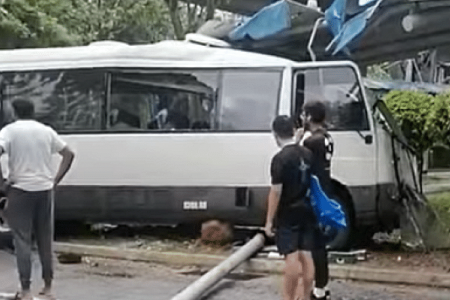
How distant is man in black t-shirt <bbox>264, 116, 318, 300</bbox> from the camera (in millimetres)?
7074

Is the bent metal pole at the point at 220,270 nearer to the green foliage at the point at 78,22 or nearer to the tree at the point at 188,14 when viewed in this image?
the green foliage at the point at 78,22

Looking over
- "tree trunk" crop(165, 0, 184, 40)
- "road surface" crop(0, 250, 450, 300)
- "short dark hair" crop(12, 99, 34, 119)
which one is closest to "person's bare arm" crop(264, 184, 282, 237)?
"road surface" crop(0, 250, 450, 300)

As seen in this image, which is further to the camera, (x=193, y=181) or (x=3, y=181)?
(x=193, y=181)

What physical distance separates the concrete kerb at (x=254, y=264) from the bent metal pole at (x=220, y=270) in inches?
6.6

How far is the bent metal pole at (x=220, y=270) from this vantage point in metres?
7.93

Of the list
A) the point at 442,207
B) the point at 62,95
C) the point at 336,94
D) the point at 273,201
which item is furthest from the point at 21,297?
the point at 442,207

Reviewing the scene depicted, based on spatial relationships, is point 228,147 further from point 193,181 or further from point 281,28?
point 281,28

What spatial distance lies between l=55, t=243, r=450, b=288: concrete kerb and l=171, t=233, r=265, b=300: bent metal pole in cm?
17

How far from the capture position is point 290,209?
23.4 feet

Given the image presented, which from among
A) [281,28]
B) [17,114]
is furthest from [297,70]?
[17,114]

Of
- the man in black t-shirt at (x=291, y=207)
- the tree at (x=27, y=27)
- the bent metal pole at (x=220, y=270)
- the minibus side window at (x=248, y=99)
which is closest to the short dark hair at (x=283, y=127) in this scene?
the man in black t-shirt at (x=291, y=207)

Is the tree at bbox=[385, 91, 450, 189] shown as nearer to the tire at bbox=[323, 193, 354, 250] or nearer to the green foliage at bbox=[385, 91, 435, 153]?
the green foliage at bbox=[385, 91, 435, 153]

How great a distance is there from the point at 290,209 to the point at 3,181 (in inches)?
99.2

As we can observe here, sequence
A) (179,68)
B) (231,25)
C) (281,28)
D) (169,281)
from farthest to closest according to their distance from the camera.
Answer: (231,25)
(281,28)
(179,68)
(169,281)
